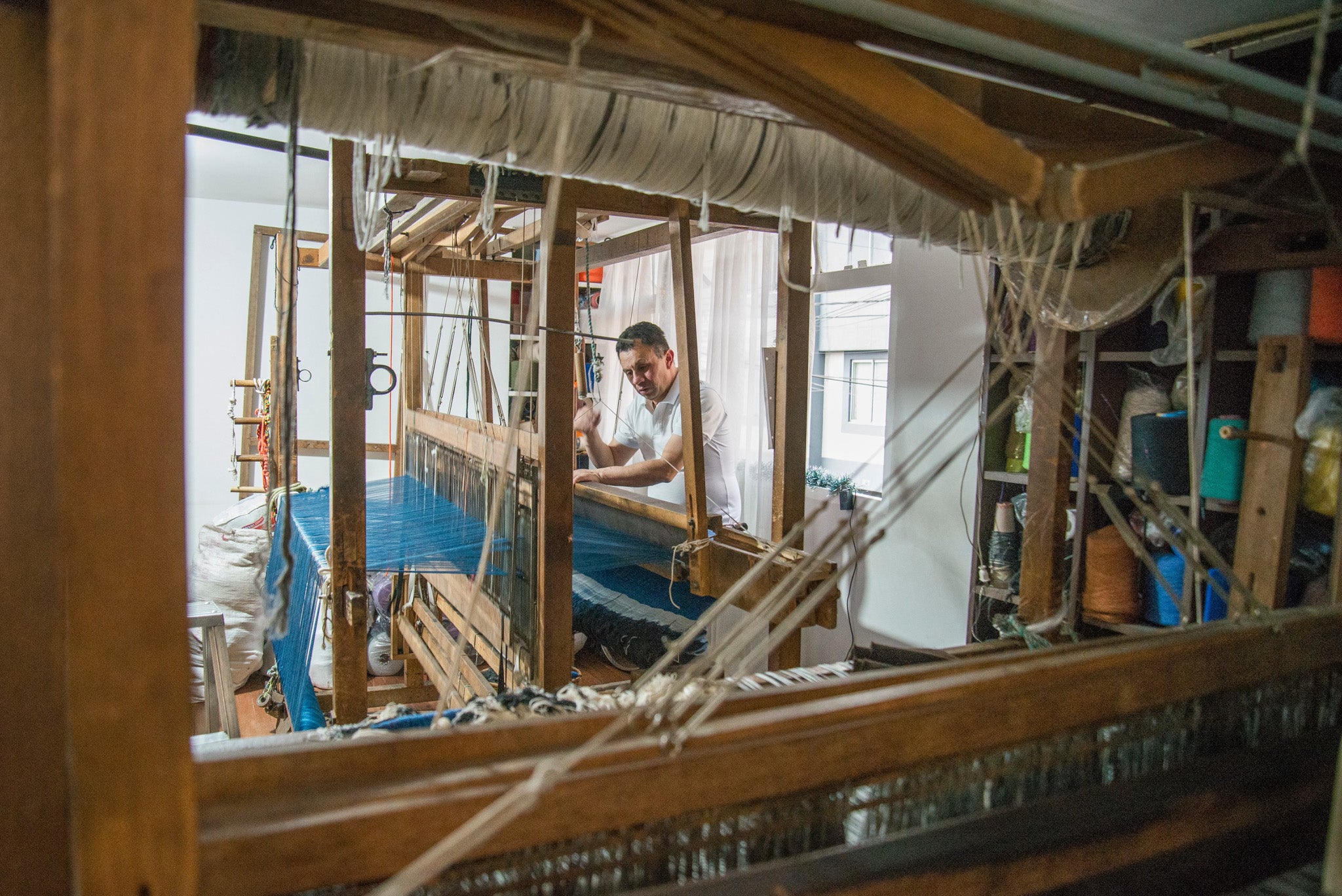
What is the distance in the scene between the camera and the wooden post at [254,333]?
475 cm

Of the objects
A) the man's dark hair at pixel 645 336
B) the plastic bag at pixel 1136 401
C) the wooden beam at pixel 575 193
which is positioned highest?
the wooden beam at pixel 575 193

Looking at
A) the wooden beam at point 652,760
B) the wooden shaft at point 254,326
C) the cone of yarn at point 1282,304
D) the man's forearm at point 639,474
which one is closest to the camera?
the wooden beam at point 652,760

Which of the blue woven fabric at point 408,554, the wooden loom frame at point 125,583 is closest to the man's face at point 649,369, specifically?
the blue woven fabric at point 408,554

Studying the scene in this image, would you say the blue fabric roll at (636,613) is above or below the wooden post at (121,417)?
below

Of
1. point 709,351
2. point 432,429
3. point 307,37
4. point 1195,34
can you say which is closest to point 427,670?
point 432,429

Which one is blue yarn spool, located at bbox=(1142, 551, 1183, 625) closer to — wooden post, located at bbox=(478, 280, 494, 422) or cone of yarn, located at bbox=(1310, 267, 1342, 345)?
cone of yarn, located at bbox=(1310, 267, 1342, 345)

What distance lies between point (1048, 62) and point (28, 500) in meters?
0.97

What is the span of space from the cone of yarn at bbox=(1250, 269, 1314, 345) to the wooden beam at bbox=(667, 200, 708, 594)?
135 centimetres

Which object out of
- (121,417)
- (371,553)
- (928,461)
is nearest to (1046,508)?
(928,461)

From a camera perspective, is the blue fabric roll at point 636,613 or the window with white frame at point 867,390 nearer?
the blue fabric roll at point 636,613

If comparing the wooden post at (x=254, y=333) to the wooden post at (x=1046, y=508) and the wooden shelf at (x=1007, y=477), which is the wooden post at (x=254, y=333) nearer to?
the wooden shelf at (x=1007, y=477)

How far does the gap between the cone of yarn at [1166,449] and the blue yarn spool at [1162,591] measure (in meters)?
0.18

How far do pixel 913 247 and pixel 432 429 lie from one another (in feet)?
6.42

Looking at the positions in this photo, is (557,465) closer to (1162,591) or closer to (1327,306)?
(1162,591)
